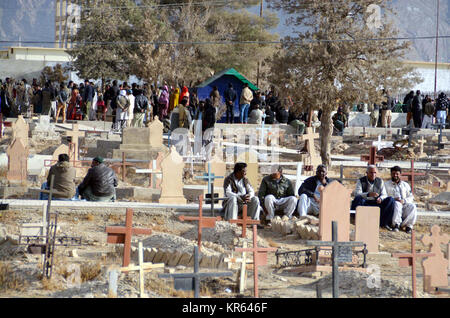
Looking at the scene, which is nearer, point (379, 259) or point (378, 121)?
point (379, 259)

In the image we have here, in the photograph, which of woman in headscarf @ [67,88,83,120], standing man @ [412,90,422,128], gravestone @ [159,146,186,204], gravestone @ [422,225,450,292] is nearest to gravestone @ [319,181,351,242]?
gravestone @ [422,225,450,292]

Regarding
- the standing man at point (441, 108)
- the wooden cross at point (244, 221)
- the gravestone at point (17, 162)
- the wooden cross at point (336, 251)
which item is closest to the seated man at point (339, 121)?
the standing man at point (441, 108)

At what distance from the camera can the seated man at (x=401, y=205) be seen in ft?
45.2

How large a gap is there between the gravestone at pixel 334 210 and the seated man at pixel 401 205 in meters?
2.32

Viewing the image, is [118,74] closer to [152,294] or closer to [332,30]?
[332,30]

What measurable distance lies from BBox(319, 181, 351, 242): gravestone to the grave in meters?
10.3

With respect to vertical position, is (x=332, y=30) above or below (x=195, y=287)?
above

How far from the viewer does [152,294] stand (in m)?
8.84

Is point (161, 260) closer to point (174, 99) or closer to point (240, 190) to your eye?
point (240, 190)

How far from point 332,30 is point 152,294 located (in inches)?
625

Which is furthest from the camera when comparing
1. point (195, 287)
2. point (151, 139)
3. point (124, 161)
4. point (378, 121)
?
point (378, 121)

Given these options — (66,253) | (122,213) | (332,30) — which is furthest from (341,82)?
(66,253)

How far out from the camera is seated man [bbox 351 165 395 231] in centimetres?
1377

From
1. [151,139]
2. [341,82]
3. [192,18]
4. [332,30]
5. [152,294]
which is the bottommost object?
[152,294]
